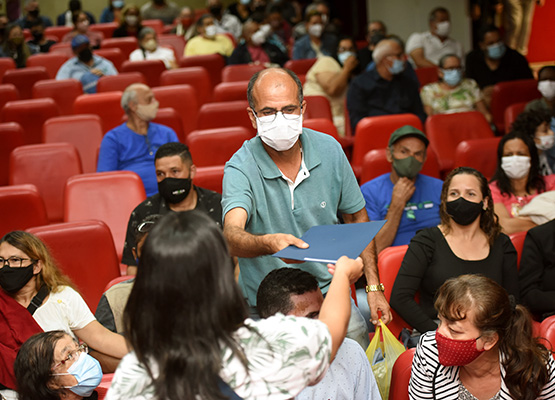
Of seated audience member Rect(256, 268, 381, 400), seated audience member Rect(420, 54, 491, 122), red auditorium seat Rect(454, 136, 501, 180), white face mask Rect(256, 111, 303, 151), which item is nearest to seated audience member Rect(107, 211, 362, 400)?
seated audience member Rect(256, 268, 381, 400)

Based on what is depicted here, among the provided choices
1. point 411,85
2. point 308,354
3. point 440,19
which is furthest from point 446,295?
point 440,19

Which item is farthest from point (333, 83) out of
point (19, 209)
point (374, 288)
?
point (374, 288)

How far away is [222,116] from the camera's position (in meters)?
5.30

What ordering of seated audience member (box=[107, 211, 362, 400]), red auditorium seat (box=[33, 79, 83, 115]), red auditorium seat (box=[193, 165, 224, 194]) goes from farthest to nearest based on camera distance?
red auditorium seat (box=[33, 79, 83, 115]) → red auditorium seat (box=[193, 165, 224, 194]) → seated audience member (box=[107, 211, 362, 400])

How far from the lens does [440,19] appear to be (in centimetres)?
761

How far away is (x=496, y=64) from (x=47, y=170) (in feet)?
14.0

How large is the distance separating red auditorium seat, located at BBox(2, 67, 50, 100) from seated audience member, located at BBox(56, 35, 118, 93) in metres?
0.31

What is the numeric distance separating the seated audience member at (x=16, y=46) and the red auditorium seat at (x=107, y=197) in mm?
5440

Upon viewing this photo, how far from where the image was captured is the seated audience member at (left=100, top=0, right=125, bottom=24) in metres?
11.2

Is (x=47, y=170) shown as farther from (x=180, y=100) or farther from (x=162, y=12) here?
(x=162, y=12)

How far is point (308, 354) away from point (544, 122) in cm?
357

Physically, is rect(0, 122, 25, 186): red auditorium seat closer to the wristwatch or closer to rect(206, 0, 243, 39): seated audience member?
the wristwatch

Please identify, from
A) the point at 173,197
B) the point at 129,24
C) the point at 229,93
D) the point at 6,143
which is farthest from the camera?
the point at 129,24

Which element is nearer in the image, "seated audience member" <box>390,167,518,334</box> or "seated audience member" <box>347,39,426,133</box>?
"seated audience member" <box>390,167,518,334</box>
